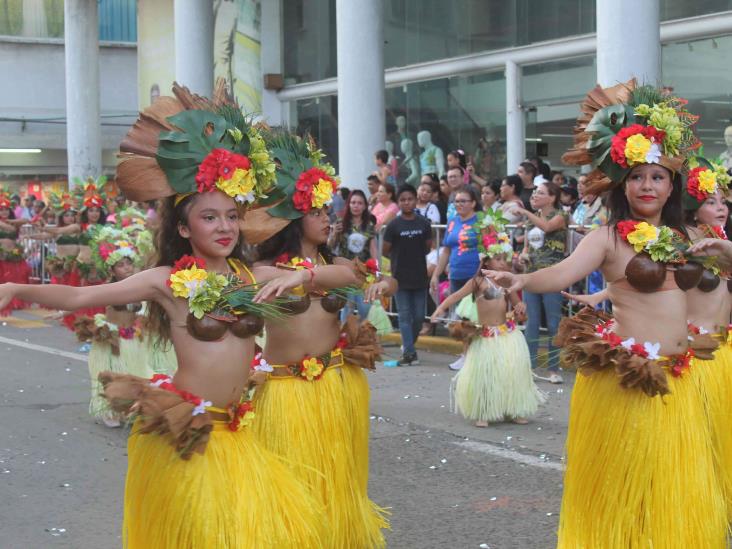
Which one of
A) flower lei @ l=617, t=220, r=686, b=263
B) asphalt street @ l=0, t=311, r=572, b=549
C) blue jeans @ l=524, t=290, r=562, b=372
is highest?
flower lei @ l=617, t=220, r=686, b=263

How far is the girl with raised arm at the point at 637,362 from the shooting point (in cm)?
494

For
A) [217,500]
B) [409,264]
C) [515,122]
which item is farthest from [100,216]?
[217,500]

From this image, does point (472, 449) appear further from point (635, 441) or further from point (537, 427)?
point (635, 441)

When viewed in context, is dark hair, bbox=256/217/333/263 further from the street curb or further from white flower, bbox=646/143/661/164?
the street curb

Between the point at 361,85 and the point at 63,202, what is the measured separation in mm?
4880

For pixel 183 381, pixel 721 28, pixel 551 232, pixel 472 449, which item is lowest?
pixel 472 449

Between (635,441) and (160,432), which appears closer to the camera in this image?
(160,432)

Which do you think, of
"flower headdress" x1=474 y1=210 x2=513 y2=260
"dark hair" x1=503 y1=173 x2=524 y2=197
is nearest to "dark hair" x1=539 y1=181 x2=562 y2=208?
"dark hair" x1=503 y1=173 x2=524 y2=197

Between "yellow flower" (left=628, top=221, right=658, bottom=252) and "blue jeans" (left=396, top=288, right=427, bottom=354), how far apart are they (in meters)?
7.18

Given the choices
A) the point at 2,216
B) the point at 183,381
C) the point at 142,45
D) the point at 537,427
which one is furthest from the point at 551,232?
the point at 142,45

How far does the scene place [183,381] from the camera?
4727 mm

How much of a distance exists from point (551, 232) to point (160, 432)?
7.13m

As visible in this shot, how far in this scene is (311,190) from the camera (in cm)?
611

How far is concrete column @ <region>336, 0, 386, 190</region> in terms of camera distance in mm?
16203
